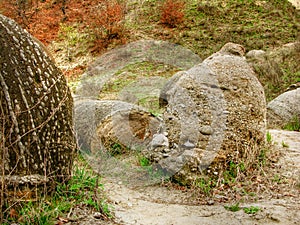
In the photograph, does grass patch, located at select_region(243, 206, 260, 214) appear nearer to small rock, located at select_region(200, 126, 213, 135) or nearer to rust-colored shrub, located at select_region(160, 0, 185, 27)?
small rock, located at select_region(200, 126, 213, 135)

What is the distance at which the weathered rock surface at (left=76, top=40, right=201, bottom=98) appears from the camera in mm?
14570

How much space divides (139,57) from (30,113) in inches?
480

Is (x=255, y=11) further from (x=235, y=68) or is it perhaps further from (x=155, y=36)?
(x=235, y=68)

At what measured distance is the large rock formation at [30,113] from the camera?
3270mm

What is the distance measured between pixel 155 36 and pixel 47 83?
541 inches

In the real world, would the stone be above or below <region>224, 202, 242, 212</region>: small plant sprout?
above

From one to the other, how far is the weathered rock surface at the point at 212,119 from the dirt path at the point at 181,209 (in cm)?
56

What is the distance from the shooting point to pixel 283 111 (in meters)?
9.73

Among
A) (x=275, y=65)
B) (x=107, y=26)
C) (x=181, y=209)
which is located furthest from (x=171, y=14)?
(x=181, y=209)

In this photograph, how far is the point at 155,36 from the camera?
16.9 meters

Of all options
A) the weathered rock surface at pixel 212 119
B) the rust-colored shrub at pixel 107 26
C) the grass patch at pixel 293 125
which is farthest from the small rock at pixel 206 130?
the rust-colored shrub at pixel 107 26

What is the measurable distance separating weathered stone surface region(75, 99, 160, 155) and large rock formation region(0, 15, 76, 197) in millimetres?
2751

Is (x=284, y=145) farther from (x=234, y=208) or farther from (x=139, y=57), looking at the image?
(x=139, y=57)

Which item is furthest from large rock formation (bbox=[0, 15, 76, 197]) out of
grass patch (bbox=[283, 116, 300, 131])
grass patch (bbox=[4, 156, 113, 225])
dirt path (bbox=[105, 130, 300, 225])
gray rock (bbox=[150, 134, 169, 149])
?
grass patch (bbox=[283, 116, 300, 131])
